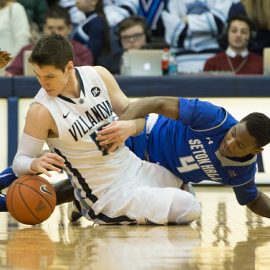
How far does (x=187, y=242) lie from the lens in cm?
475

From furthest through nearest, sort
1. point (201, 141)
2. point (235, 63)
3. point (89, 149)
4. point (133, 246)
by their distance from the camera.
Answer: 1. point (235, 63)
2. point (201, 141)
3. point (89, 149)
4. point (133, 246)

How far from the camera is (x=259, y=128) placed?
517 centimetres

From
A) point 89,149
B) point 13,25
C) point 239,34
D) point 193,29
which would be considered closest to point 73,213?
point 89,149

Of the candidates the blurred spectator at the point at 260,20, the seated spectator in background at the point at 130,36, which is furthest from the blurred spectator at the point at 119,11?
the blurred spectator at the point at 260,20

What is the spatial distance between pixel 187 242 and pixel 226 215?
152 centimetres

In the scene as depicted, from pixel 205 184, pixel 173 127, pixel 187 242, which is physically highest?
pixel 173 127

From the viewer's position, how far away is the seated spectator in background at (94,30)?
33.8 feet

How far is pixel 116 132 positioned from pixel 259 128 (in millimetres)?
825

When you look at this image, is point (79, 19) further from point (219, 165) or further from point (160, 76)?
point (219, 165)

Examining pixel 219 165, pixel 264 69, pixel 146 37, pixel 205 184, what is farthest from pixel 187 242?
pixel 146 37

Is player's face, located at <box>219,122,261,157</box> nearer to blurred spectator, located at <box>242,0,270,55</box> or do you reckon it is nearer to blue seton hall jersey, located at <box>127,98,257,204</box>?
blue seton hall jersey, located at <box>127,98,257,204</box>

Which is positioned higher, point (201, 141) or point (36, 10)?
point (36, 10)

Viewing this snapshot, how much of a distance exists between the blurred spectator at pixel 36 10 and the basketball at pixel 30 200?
5.83 metres

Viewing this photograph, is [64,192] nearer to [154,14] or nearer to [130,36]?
[130,36]
